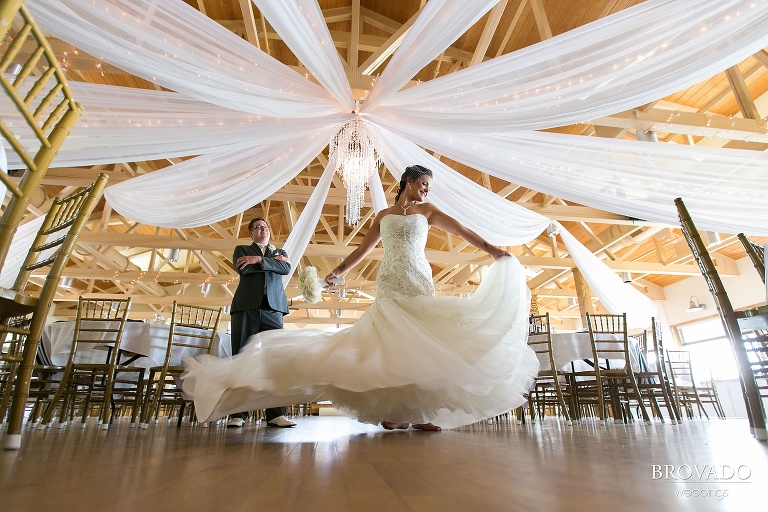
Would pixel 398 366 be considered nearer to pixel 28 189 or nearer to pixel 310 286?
pixel 310 286

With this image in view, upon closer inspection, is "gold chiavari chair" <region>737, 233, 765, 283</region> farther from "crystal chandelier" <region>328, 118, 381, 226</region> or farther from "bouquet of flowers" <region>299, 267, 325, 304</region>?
"crystal chandelier" <region>328, 118, 381, 226</region>

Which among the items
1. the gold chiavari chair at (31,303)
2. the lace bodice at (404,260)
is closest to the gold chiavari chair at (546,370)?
the lace bodice at (404,260)

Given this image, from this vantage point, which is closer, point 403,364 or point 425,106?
point 403,364

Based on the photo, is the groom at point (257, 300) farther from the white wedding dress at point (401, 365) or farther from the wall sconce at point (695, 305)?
the wall sconce at point (695, 305)

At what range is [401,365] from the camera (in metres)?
1.92

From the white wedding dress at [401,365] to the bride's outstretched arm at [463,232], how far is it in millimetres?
178

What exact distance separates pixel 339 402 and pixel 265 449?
838 mm

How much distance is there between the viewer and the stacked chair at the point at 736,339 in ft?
5.79

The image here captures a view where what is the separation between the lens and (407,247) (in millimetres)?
2746

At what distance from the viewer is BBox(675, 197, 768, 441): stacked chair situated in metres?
1.76

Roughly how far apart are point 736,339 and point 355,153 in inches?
125

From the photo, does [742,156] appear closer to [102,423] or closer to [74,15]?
[74,15]

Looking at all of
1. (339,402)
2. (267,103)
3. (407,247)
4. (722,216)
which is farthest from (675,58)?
(339,402)

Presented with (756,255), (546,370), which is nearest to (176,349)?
(546,370)
